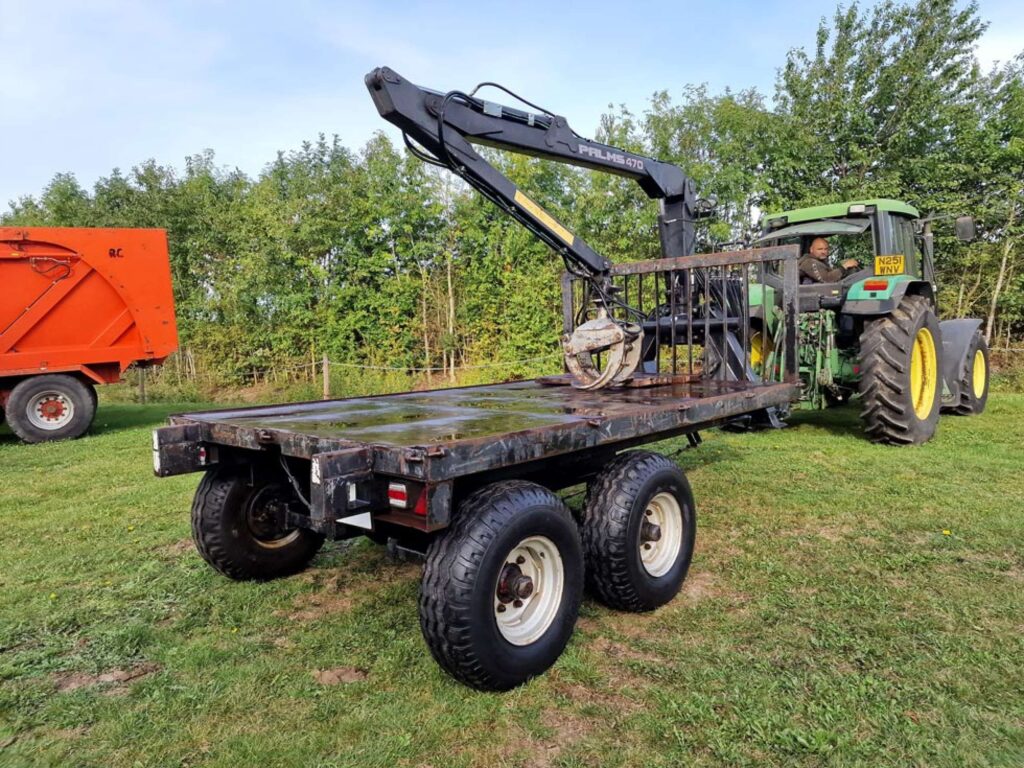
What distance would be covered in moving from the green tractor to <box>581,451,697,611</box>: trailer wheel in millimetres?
2640

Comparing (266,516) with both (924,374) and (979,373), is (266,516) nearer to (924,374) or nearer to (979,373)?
(924,374)

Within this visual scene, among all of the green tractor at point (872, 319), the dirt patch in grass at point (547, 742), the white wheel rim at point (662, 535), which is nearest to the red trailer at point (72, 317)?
the green tractor at point (872, 319)

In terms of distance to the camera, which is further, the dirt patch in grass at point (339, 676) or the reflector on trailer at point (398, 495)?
the dirt patch in grass at point (339, 676)

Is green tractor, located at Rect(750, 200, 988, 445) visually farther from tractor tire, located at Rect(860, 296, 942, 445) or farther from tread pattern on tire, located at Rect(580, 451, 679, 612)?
tread pattern on tire, located at Rect(580, 451, 679, 612)

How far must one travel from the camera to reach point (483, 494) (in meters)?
2.68

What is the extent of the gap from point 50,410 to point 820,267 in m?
9.89

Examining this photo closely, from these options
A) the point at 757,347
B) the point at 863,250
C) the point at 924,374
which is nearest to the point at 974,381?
the point at 924,374

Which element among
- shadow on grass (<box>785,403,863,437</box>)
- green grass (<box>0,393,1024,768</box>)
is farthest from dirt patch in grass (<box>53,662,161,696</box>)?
shadow on grass (<box>785,403,863,437</box>)

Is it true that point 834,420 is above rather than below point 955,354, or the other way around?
below

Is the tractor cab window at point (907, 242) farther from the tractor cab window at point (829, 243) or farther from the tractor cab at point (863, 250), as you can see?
the tractor cab window at point (829, 243)

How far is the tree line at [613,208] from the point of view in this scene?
12328 millimetres

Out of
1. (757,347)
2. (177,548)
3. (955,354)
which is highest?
(757,347)

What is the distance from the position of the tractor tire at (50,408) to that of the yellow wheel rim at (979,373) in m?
11.8

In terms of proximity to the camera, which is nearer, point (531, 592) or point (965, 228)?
point (531, 592)
